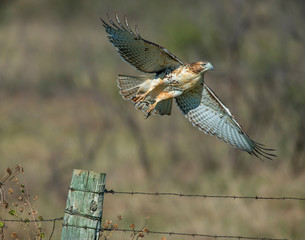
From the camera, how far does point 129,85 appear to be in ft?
22.2

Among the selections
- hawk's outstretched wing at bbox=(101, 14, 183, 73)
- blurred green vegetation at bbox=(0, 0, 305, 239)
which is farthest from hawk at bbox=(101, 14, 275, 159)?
blurred green vegetation at bbox=(0, 0, 305, 239)

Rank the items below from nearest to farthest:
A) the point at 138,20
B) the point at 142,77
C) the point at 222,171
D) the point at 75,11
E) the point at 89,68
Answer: the point at 142,77 → the point at 222,171 → the point at 89,68 → the point at 138,20 → the point at 75,11

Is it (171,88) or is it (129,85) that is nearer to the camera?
(171,88)

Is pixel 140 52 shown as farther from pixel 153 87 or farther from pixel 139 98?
pixel 139 98

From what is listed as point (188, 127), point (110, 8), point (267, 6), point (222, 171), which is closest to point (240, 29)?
point (267, 6)

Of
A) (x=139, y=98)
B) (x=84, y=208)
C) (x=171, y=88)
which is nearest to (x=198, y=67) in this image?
(x=171, y=88)

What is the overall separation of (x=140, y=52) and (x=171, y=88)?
528 millimetres

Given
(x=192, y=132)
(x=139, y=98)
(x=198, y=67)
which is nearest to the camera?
(x=198, y=67)

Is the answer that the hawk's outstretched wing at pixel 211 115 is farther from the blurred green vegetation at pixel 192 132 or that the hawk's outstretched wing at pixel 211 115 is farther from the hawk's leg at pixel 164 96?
the blurred green vegetation at pixel 192 132

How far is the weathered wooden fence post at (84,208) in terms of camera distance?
3.76 meters

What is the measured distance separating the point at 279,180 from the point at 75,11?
658 inches

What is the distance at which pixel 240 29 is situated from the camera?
1427cm

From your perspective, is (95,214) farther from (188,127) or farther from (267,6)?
(267,6)

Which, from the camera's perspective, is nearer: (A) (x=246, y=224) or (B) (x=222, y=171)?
(A) (x=246, y=224)
